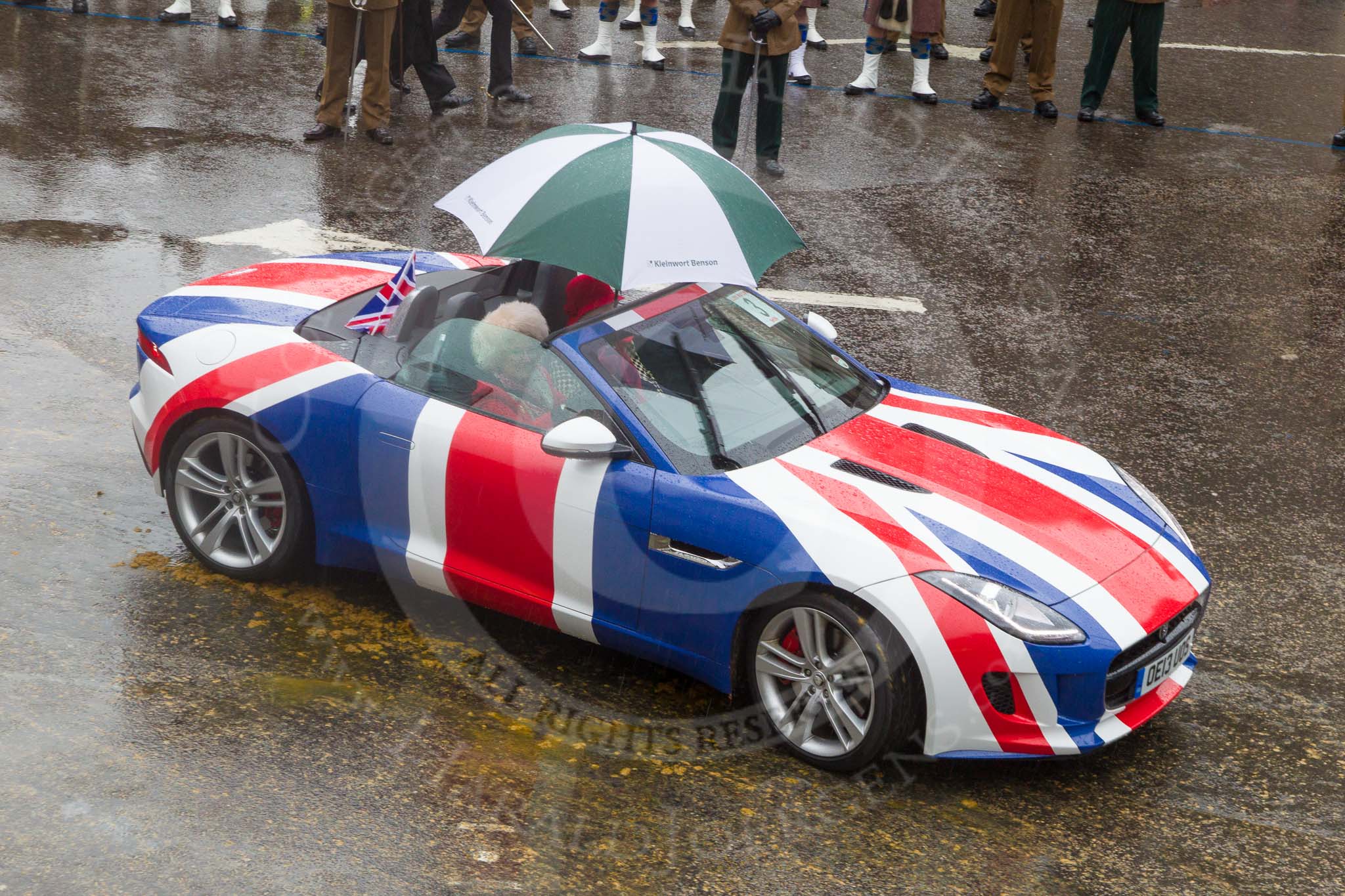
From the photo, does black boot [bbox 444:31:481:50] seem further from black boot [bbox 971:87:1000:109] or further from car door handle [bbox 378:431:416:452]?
car door handle [bbox 378:431:416:452]

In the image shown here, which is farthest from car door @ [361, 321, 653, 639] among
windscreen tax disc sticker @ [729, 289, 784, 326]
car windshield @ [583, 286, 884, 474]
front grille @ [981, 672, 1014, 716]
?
front grille @ [981, 672, 1014, 716]

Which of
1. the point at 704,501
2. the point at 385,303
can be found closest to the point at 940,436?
the point at 704,501

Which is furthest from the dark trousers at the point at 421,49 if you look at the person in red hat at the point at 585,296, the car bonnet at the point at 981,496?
the car bonnet at the point at 981,496

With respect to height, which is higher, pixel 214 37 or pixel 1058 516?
pixel 214 37

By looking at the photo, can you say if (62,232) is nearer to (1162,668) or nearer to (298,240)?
(298,240)

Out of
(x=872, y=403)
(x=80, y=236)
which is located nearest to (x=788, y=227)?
(x=872, y=403)

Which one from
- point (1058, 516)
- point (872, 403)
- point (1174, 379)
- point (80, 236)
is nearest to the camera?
point (1058, 516)

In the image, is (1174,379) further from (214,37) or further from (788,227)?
(214,37)

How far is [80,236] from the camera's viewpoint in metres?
8.18

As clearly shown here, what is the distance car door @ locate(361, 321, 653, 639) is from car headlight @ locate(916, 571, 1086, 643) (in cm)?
99

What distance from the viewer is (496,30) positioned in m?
11.6

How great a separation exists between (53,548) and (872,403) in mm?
3176

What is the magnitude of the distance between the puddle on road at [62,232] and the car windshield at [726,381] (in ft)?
15.9

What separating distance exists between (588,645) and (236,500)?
4.71 feet
